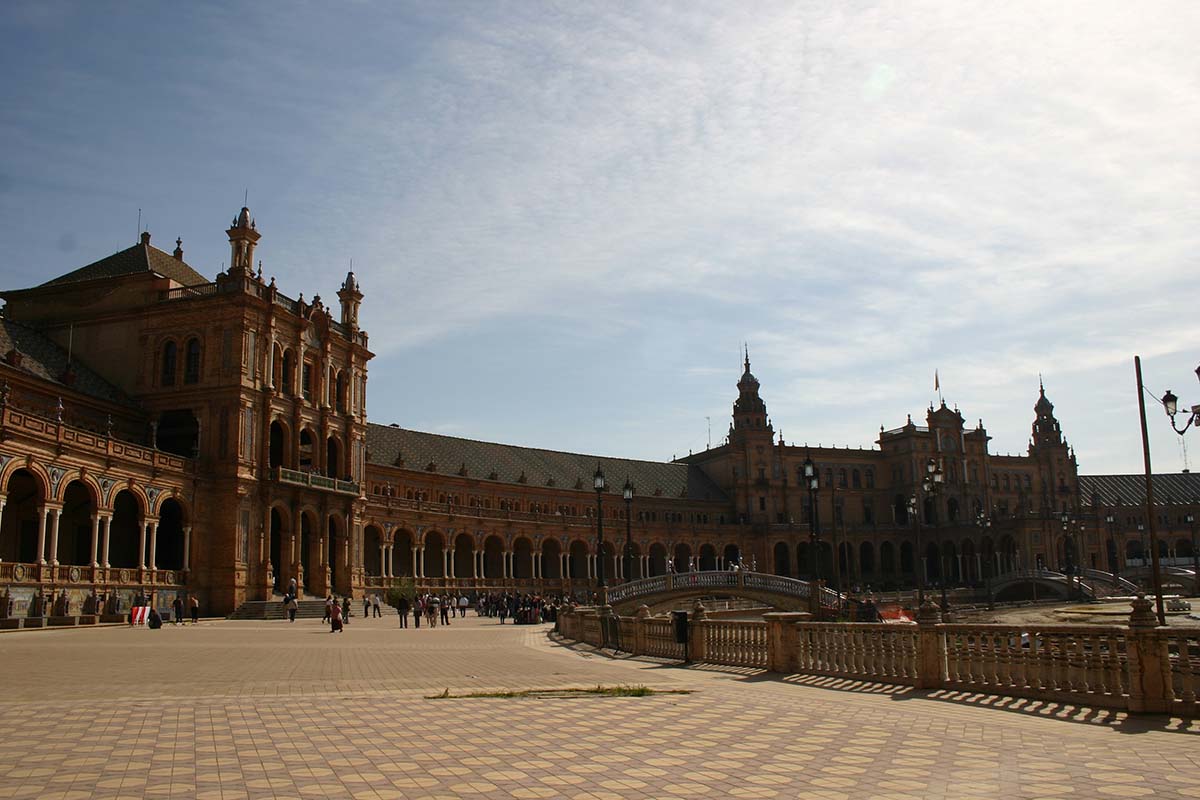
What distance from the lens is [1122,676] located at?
487 inches

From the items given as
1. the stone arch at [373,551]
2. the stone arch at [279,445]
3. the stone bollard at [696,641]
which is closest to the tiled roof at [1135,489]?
the stone arch at [373,551]

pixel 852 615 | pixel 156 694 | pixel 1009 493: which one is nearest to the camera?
pixel 156 694

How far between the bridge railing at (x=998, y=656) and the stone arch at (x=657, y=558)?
7558 cm

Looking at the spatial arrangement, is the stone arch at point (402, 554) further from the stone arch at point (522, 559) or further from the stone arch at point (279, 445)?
the stone arch at point (279, 445)

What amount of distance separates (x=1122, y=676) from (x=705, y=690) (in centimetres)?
598

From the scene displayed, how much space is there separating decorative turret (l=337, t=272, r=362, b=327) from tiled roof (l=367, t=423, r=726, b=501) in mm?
13205

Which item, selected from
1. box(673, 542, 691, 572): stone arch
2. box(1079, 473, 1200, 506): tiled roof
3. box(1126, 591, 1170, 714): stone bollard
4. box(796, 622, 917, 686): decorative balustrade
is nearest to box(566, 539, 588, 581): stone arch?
box(673, 542, 691, 572): stone arch

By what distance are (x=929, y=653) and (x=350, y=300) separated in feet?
178

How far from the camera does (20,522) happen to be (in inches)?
1724

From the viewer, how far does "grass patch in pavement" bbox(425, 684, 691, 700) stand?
14680mm

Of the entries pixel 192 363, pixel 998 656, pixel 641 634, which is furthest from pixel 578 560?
pixel 998 656

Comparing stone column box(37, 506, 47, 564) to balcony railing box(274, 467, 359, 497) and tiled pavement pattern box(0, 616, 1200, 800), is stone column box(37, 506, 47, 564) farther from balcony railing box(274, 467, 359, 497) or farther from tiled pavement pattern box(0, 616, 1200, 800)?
tiled pavement pattern box(0, 616, 1200, 800)

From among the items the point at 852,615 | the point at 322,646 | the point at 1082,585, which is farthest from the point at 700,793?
the point at 1082,585

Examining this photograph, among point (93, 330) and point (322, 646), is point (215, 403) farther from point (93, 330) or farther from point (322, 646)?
point (322, 646)
